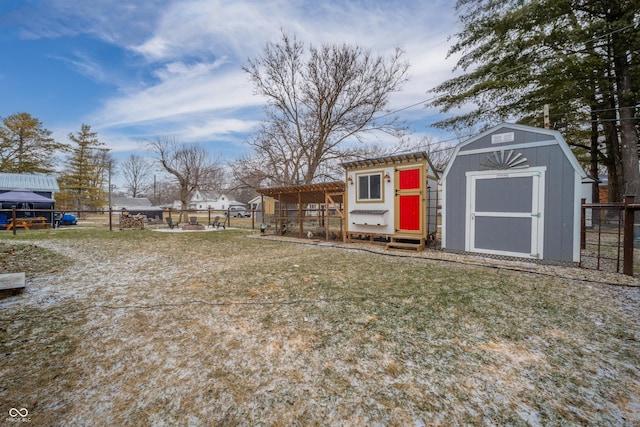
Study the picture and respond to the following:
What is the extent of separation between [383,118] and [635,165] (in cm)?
1083

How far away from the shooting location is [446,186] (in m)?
6.60

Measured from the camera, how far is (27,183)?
49.2 feet

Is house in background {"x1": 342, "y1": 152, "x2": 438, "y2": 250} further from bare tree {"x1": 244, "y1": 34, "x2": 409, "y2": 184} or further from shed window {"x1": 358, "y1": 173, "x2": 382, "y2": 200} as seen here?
bare tree {"x1": 244, "y1": 34, "x2": 409, "y2": 184}

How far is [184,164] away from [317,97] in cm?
1582

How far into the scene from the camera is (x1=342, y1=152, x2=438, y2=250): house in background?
7199 mm

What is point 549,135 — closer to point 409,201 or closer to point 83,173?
point 409,201

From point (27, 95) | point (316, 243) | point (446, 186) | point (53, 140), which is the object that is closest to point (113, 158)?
point (53, 140)

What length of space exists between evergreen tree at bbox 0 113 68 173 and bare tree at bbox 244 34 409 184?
19.0 meters

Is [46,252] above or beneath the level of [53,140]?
beneath

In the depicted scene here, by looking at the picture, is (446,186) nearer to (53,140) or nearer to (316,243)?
(316,243)

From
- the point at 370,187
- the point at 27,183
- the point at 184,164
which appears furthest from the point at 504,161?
the point at 184,164

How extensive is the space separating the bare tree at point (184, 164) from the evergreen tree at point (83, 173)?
852 cm

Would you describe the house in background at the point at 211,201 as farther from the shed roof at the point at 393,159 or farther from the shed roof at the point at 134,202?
the shed roof at the point at 393,159

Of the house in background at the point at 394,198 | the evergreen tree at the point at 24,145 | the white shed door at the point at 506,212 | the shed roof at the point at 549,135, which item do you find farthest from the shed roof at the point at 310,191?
the evergreen tree at the point at 24,145
